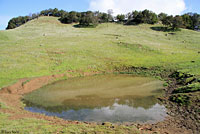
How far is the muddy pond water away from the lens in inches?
639

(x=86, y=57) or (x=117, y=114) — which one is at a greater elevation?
(x=86, y=57)

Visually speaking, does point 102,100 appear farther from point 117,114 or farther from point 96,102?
point 117,114

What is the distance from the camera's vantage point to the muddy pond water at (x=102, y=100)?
16234 mm

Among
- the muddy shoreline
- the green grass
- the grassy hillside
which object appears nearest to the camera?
the muddy shoreline

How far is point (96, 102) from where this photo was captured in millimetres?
19922

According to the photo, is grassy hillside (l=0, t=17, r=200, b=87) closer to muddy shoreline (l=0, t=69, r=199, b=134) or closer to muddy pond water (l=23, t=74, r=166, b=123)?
muddy shoreline (l=0, t=69, r=199, b=134)

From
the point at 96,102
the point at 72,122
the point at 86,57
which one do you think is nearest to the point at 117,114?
the point at 96,102

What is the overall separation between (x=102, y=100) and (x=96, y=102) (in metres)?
0.97

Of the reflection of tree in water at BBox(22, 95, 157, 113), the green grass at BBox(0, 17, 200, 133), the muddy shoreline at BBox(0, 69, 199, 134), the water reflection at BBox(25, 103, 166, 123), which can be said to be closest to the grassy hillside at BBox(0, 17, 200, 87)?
the green grass at BBox(0, 17, 200, 133)

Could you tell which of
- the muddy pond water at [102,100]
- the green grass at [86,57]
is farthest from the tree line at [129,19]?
the muddy pond water at [102,100]

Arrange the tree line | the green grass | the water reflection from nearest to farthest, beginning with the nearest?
the water reflection → the green grass → the tree line

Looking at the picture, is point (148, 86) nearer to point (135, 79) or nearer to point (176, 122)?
point (135, 79)

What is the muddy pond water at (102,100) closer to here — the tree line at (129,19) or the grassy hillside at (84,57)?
the grassy hillside at (84,57)

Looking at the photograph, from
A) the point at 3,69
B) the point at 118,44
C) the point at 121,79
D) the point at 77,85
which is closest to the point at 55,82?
the point at 77,85
